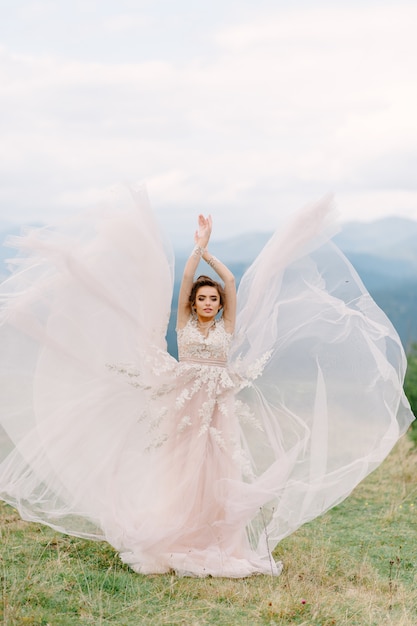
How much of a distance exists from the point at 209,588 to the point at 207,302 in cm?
222

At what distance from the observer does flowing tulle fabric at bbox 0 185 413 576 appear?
6.31 metres

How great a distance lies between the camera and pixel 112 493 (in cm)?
645

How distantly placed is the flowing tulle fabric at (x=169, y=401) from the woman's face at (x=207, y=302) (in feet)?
1.05

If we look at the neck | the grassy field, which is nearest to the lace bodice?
the neck

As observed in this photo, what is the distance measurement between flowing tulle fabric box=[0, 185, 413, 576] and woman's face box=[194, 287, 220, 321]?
0.32 metres

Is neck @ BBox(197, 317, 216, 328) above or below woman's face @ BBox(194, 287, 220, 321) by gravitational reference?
below

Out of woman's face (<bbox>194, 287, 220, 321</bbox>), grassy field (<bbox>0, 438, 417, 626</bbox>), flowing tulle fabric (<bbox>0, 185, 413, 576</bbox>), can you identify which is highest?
woman's face (<bbox>194, 287, 220, 321</bbox>)

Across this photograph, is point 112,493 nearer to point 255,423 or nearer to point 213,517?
point 213,517

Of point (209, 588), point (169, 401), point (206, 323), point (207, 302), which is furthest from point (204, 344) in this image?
point (209, 588)

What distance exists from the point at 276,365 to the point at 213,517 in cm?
142

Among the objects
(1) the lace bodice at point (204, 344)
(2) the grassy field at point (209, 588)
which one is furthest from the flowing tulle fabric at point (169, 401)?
(2) the grassy field at point (209, 588)

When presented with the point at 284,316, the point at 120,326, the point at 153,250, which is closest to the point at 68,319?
the point at 120,326

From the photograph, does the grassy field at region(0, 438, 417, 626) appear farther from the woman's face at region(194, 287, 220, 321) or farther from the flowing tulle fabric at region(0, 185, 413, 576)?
the woman's face at region(194, 287, 220, 321)

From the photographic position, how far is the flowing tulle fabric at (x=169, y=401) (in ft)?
20.7
